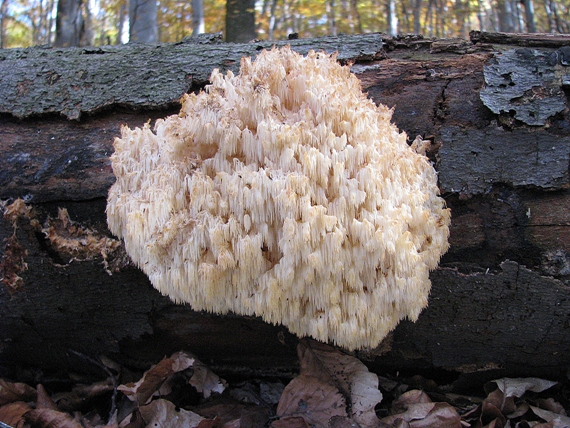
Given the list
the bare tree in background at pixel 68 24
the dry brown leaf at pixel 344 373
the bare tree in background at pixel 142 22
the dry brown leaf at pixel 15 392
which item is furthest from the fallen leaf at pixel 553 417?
the bare tree in background at pixel 68 24

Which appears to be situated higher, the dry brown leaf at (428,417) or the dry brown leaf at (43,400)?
the dry brown leaf at (43,400)

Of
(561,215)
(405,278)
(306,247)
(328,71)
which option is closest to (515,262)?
(561,215)

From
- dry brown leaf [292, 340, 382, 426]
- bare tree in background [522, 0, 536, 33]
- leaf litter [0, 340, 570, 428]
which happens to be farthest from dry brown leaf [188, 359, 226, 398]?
bare tree in background [522, 0, 536, 33]

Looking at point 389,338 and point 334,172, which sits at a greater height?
point 334,172

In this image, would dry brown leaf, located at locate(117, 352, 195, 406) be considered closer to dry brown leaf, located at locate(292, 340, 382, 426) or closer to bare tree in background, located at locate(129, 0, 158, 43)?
dry brown leaf, located at locate(292, 340, 382, 426)

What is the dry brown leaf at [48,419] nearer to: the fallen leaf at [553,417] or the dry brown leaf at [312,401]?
the dry brown leaf at [312,401]

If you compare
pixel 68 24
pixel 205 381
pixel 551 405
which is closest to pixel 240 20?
pixel 68 24

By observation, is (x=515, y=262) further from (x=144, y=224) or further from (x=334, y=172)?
(x=144, y=224)
